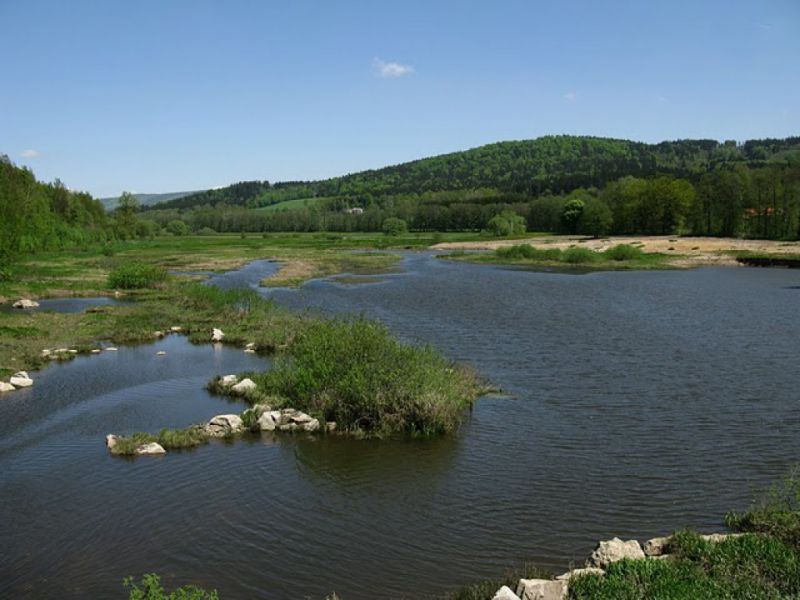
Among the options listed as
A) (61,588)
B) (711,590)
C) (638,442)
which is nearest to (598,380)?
(638,442)

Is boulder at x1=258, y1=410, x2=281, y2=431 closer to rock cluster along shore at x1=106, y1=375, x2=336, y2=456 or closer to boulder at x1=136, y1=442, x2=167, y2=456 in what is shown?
rock cluster along shore at x1=106, y1=375, x2=336, y2=456

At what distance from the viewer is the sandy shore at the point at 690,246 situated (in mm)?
92062

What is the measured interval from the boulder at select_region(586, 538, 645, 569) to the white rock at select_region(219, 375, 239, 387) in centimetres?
1924

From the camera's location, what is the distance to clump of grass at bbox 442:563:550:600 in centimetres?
1292

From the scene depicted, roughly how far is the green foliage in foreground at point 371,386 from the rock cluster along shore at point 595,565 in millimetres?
10051

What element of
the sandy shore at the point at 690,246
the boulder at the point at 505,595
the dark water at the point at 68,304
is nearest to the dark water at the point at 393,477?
the boulder at the point at 505,595

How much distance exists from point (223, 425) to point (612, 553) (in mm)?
14720

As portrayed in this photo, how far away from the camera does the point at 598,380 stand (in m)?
30.4

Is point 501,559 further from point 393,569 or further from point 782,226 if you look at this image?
point 782,226

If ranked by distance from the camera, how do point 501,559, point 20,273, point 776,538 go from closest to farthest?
point 776,538, point 501,559, point 20,273

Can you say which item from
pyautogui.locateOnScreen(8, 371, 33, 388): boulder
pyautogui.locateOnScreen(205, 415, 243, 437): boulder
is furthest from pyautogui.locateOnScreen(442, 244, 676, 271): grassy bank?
pyautogui.locateOnScreen(205, 415, 243, 437): boulder

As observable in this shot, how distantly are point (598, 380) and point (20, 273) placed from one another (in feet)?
222

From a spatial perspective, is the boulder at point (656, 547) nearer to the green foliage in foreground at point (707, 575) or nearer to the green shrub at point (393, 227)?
the green foliage in foreground at point (707, 575)

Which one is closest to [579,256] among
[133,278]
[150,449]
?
[133,278]
